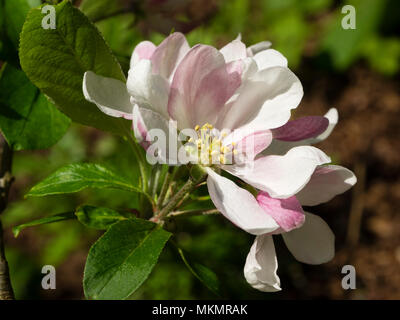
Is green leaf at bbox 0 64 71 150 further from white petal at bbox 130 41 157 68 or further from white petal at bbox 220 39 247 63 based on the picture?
white petal at bbox 220 39 247 63

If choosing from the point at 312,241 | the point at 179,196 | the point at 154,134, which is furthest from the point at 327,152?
the point at 154,134

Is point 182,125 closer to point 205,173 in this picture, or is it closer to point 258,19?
point 205,173

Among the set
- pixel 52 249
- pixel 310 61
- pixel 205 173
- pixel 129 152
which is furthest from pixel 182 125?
pixel 310 61

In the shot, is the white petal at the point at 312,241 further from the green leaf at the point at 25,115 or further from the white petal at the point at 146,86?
the green leaf at the point at 25,115

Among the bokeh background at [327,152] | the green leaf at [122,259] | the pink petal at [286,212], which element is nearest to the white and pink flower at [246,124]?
the pink petal at [286,212]

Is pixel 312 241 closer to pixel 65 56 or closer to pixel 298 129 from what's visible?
pixel 298 129

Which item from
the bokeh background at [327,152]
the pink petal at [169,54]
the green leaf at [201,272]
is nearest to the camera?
the pink petal at [169,54]
